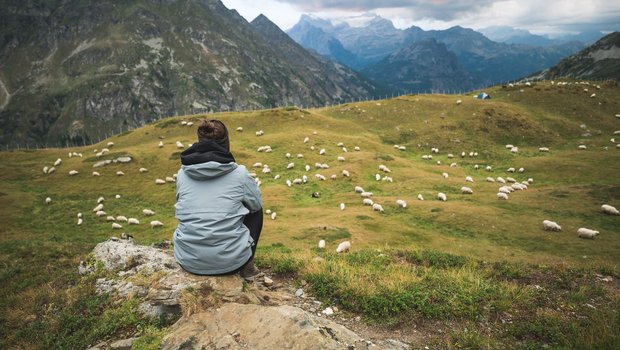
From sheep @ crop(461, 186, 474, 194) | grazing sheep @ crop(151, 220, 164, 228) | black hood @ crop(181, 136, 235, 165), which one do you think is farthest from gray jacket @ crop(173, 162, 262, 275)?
sheep @ crop(461, 186, 474, 194)

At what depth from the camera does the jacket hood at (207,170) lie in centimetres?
912

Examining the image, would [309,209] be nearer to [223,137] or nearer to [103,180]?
[223,137]

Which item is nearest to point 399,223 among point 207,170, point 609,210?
point 609,210

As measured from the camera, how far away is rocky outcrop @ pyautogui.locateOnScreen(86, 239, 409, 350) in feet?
23.0

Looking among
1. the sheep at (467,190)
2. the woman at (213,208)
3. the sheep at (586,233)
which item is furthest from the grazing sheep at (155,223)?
the sheep at (586,233)

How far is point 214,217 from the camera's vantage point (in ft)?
29.3

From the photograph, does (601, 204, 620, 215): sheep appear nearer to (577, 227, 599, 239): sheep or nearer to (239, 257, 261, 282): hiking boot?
(577, 227, 599, 239): sheep

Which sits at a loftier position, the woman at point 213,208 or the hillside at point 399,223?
the woman at point 213,208

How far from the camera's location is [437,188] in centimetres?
3222

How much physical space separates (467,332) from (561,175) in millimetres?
35690

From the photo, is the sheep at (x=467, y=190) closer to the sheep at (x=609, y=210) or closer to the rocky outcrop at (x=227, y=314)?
the sheep at (x=609, y=210)

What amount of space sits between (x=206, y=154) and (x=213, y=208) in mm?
1521

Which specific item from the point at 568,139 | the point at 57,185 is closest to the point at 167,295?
the point at 57,185

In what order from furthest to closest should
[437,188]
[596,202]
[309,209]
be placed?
1. [437,188]
2. [309,209]
3. [596,202]
